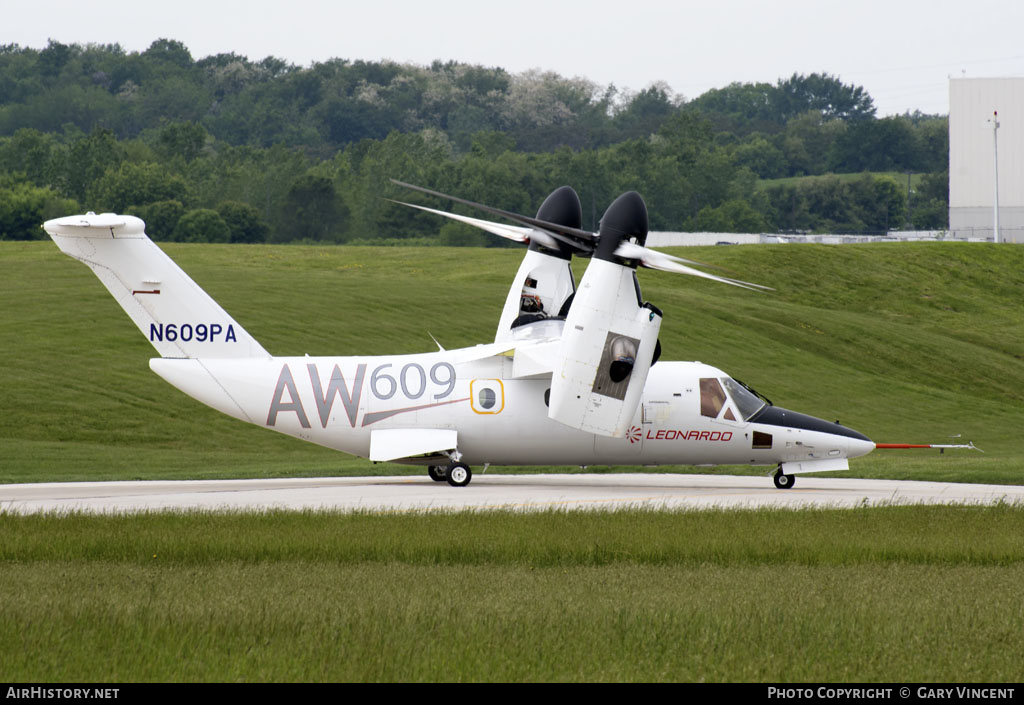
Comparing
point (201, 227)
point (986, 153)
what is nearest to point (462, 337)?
point (201, 227)

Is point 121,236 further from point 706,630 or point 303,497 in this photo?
point 706,630

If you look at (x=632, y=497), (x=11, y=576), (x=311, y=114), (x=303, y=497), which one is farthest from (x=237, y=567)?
(x=311, y=114)

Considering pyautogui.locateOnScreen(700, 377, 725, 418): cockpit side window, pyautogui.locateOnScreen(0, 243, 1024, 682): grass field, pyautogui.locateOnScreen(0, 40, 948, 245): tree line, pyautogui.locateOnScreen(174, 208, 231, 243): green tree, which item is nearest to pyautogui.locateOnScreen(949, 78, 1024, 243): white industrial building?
pyautogui.locateOnScreen(0, 40, 948, 245): tree line

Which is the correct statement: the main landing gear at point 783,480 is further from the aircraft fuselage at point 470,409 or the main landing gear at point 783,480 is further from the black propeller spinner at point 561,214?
the black propeller spinner at point 561,214

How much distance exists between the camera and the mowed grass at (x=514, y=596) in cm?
925

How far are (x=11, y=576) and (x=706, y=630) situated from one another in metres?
7.09

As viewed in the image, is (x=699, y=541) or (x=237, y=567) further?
(x=699, y=541)

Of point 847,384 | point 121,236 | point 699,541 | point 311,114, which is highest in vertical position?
point 311,114

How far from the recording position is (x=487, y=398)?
2480 centimetres

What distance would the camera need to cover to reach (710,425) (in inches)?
991

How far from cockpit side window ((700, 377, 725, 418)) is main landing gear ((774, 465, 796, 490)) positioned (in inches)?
73.7

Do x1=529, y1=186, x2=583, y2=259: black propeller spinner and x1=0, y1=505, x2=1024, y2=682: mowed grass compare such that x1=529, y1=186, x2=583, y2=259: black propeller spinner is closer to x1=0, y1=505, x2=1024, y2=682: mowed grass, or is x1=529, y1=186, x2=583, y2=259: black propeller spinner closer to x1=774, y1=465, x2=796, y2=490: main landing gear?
x1=774, y1=465, x2=796, y2=490: main landing gear

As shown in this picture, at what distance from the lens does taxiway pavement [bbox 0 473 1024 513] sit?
20.7m
